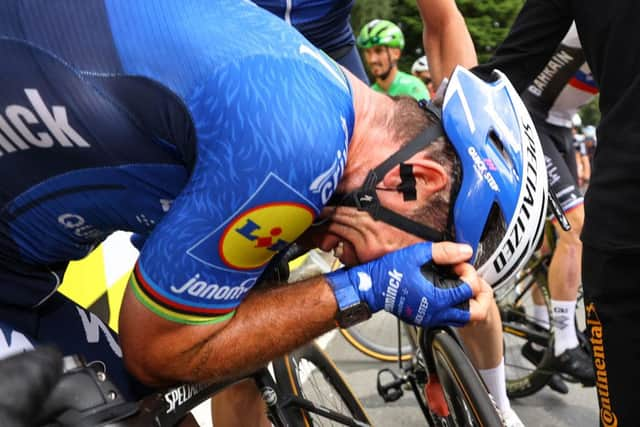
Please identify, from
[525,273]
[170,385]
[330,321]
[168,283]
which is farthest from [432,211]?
[525,273]

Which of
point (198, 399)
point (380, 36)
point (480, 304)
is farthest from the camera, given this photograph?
point (380, 36)

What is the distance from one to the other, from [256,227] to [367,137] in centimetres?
38

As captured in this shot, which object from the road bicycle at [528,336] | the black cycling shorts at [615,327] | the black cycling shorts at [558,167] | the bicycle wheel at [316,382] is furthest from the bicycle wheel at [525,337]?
the black cycling shorts at [615,327]

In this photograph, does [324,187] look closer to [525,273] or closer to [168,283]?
[168,283]

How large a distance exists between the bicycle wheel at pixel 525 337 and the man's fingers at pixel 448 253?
2.48 m

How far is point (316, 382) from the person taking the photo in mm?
2582

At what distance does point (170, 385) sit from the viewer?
1.80 m

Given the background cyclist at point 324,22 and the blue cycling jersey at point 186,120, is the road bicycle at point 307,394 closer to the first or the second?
→ the blue cycling jersey at point 186,120

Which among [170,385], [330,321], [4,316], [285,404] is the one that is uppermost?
[4,316]

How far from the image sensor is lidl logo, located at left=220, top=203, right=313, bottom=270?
1.33 m

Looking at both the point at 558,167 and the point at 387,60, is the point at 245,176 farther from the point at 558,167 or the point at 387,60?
the point at 387,60

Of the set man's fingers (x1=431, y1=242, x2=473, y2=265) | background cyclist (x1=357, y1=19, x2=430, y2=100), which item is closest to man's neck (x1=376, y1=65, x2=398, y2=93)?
background cyclist (x1=357, y1=19, x2=430, y2=100)

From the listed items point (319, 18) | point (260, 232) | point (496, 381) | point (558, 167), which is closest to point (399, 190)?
point (260, 232)

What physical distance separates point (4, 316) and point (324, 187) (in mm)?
849
